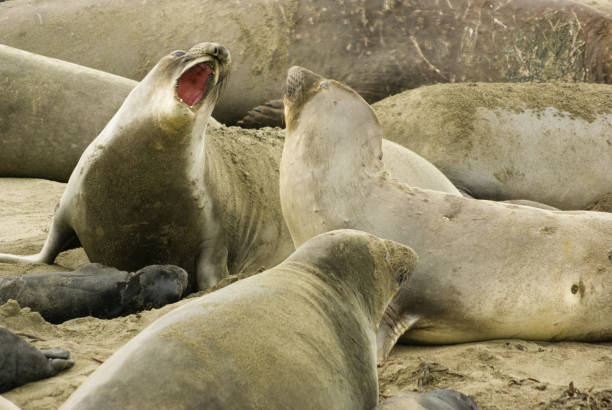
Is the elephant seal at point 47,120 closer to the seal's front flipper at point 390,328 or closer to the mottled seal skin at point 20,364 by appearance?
the seal's front flipper at point 390,328

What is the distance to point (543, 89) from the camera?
605 cm

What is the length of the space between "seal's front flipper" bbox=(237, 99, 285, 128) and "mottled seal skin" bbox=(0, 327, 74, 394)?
3783mm

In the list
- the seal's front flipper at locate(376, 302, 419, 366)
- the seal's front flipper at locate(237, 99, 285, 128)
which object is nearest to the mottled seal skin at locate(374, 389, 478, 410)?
the seal's front flipper at locate(376, 302, 419, 366)

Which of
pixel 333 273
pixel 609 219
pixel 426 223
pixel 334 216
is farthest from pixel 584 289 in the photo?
pixel 333 273

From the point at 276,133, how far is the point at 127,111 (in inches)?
51.3

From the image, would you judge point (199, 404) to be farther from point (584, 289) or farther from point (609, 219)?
point (609, 219)

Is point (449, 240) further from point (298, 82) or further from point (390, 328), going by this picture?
point (298, 82)

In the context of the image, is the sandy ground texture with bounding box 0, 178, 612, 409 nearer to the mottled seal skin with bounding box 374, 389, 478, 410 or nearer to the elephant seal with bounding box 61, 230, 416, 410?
the mottled seal skin with bounding box 374, 389, 478, 410

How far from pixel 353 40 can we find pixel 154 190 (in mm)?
3170

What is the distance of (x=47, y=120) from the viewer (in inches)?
225

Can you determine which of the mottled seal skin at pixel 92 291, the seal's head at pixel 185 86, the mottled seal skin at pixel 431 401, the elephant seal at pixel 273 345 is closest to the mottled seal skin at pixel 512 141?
the seal's head at pixel 185 86

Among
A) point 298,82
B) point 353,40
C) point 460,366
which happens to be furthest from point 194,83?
point 353,40

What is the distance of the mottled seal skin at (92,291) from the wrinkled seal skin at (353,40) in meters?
3.02

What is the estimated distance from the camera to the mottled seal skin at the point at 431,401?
2.58 m
